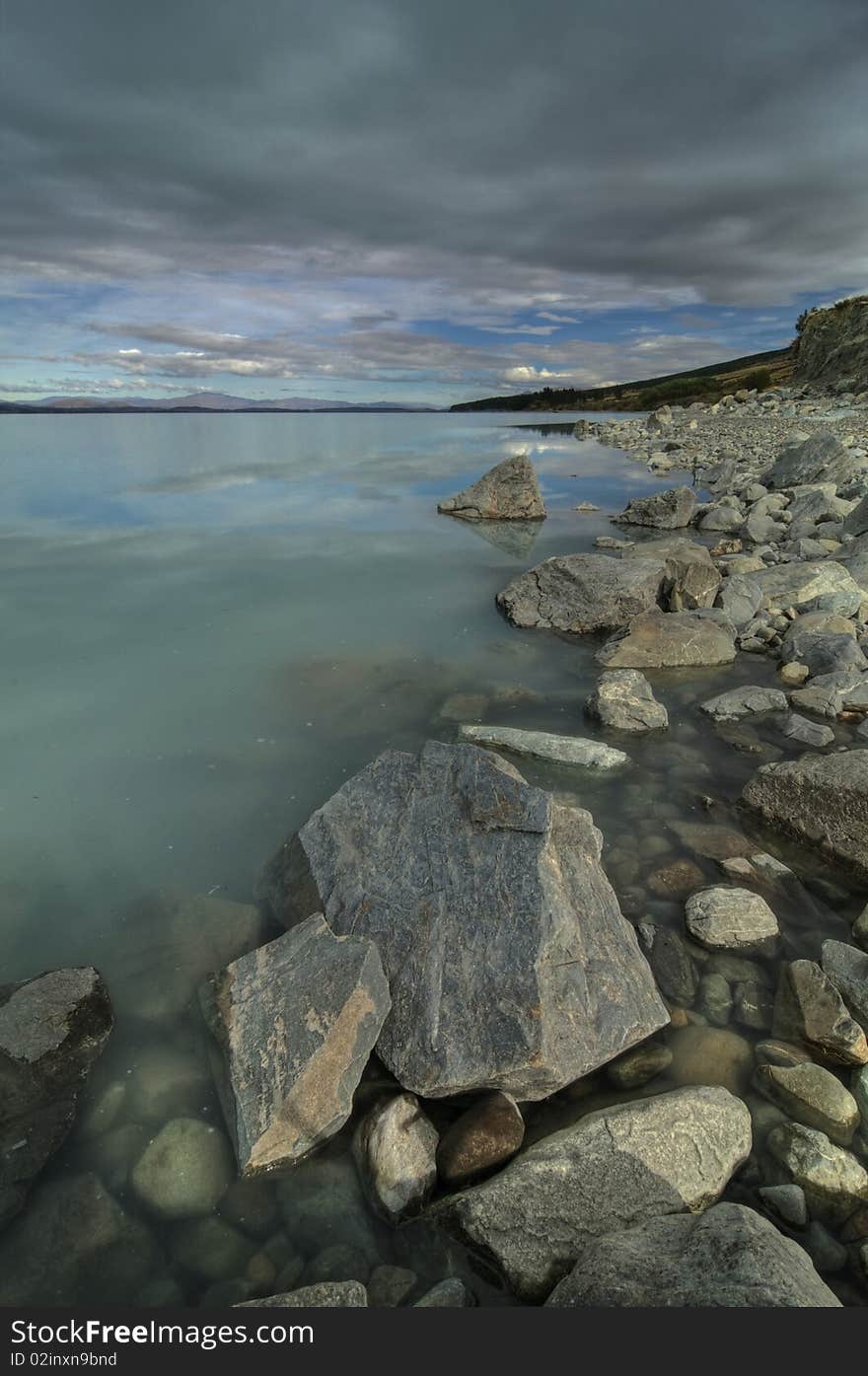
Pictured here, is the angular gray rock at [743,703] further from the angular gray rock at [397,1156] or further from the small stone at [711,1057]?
the angular gray rock at [397,1156]

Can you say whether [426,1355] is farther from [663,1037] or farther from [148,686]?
[148,686]

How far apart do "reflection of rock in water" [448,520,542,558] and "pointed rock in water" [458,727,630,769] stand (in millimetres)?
11877

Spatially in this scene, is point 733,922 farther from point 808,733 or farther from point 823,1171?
point 808,733

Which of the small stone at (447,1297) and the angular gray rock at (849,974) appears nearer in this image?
the small stone at (447,1297)

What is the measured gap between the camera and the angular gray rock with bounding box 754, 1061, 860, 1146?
4176mm

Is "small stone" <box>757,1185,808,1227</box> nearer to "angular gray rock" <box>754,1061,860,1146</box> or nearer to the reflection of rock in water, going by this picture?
"angular gray rock" <box>754,1061,860,1146</box>

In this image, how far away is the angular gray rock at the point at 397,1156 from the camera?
12.6 feet

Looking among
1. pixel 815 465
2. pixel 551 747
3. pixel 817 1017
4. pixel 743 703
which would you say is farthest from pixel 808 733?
pixel 815 465

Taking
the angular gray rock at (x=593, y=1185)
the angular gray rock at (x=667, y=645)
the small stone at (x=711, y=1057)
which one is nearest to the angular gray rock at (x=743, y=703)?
the angular gray rock at (x=667, y=645)

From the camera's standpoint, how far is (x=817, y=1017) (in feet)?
15.5

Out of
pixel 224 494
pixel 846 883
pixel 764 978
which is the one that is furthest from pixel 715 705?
pixel 224 494

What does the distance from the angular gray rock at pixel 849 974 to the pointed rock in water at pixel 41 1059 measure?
205 inches

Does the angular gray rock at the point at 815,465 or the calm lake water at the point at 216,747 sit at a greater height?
the angular gray rock at the point at 815,465

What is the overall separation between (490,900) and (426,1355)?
244 cm
